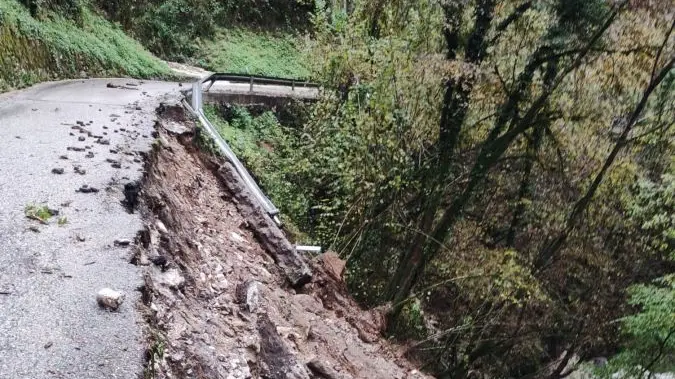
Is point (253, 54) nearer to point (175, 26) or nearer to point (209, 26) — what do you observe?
point (209, 26)

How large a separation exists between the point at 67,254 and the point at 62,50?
A: 38.3ft

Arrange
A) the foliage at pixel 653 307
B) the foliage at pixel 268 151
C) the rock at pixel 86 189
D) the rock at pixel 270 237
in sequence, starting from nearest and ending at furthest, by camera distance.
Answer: the rock at pixel 86 189
the rock at pixel 270 237
the foliage at pixel 653 307
the foliage at pixel 268 151

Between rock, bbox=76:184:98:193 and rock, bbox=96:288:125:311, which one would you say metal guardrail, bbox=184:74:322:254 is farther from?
rock, bbox=96:288:125:311

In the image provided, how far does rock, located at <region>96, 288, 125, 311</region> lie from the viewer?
3.37m

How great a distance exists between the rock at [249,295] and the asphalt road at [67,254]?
1185 millimetres

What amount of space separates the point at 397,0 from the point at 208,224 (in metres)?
5.81

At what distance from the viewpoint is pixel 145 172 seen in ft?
19.6

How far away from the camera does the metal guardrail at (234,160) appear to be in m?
7.83

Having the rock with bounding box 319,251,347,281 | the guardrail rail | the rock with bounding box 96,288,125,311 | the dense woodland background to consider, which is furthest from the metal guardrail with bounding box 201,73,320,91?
the rock with bounding box 96,288,125,311

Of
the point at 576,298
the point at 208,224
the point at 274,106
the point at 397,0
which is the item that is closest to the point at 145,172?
the point at 208,224

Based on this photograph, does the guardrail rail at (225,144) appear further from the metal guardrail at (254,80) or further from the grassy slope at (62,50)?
the grassy slope at (62,50)

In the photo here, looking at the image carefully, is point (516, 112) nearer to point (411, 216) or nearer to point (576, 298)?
point (411, 216)

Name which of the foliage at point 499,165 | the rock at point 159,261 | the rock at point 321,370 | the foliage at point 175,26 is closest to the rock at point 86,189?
the rock at point 159,261

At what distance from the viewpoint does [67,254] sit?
13.1 ft
